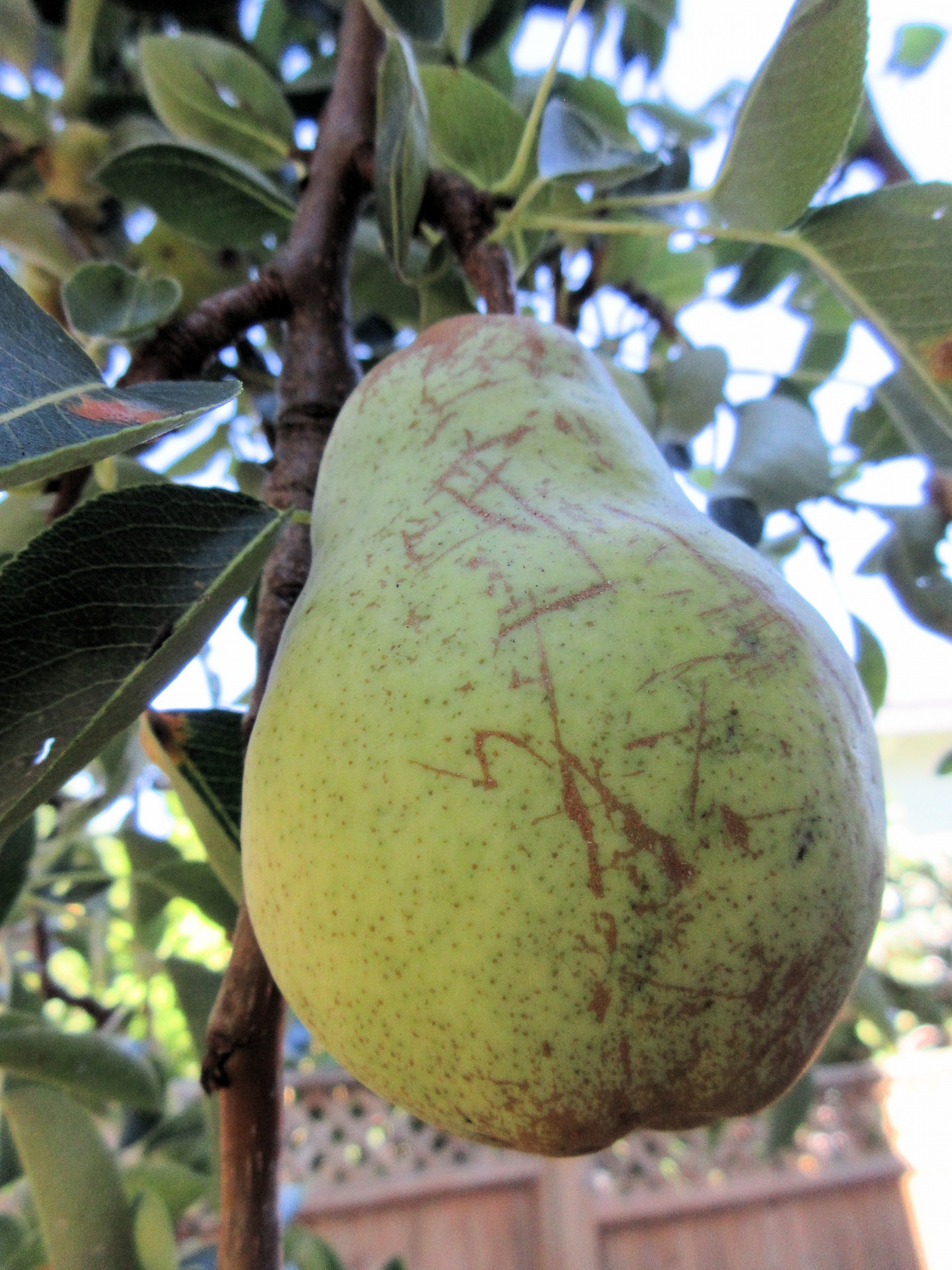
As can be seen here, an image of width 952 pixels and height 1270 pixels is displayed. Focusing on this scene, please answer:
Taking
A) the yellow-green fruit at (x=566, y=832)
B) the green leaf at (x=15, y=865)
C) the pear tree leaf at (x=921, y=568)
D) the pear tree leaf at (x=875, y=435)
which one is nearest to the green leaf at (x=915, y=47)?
the pear tree leaf at (x=875, y=435)

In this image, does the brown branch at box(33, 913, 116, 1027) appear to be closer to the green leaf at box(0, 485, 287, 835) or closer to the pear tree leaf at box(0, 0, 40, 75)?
the green leaf at box(0, 485, 287, 835)

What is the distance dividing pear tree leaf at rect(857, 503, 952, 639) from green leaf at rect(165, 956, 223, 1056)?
75cm

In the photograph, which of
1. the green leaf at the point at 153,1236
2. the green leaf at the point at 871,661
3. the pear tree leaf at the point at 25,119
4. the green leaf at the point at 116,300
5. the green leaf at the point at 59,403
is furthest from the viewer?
the pear tree leaf at the point at 25,119

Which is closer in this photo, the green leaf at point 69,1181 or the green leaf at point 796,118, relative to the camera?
the green leaf at point 796,118

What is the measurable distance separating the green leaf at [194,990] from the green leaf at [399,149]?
0.69m

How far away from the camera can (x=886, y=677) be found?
36.8 inches

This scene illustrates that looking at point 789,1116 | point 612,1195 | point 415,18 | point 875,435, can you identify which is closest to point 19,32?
point 415,18

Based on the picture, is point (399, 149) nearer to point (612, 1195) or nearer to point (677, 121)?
point (677, 121)

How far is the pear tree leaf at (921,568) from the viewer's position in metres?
0.84

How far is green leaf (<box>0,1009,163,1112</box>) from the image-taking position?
0.71 m

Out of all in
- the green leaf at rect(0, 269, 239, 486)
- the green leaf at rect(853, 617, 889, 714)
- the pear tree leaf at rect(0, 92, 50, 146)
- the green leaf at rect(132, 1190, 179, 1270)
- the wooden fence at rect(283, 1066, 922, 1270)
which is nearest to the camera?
the green leaf at rect(0, 269, 239, 486)

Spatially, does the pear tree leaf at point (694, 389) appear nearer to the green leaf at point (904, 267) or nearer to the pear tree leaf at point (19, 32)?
the green leaf at point (904, 267)

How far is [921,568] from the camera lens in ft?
2.77

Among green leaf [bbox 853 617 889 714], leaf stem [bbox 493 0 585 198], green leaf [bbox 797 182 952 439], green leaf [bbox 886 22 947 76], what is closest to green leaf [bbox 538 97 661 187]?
leaf stem [bbox 493 0 585 198]
